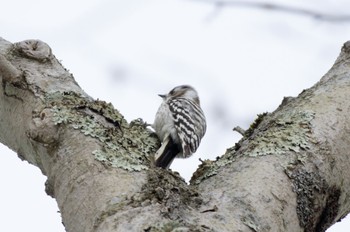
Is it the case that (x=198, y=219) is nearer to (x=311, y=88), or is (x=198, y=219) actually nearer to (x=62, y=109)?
(x=62, y=109)

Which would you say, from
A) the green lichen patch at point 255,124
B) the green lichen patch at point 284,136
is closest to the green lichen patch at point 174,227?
the green lichen patch at point 284,136

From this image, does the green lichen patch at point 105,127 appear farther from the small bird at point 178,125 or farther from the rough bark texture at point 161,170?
the small bird at point 178,125

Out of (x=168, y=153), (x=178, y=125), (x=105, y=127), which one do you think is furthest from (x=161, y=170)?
(x=178, y=125)

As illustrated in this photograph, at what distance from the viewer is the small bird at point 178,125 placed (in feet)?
16.3

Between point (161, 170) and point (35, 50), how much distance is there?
1.10 meters

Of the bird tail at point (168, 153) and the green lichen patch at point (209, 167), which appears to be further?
the bird tail at point (168, 153)

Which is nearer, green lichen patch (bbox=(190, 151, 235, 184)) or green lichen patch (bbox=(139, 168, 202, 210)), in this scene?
green lichen patch (bbox=(139, 168, 202, 210))

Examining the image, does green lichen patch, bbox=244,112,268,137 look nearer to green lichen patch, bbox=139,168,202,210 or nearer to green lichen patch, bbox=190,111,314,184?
green lichen patch, bbox=190,111,314,184

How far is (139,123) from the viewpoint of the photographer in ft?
12.9

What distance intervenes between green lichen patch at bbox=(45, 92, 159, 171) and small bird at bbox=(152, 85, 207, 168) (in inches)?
43.4

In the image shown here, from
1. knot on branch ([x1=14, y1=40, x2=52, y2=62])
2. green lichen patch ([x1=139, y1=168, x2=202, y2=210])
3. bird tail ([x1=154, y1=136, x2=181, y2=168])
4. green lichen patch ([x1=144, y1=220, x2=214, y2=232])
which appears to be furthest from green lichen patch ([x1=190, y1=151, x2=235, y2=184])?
bird tail ([x1=154, y1=136, x2=181, y2=168])

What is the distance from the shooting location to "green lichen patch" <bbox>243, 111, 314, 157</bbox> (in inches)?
118

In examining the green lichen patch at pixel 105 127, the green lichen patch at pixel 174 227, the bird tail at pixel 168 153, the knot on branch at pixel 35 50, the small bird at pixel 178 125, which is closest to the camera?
the green lichen patch at pixel 174 227

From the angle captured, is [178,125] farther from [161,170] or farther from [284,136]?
[161,170]
